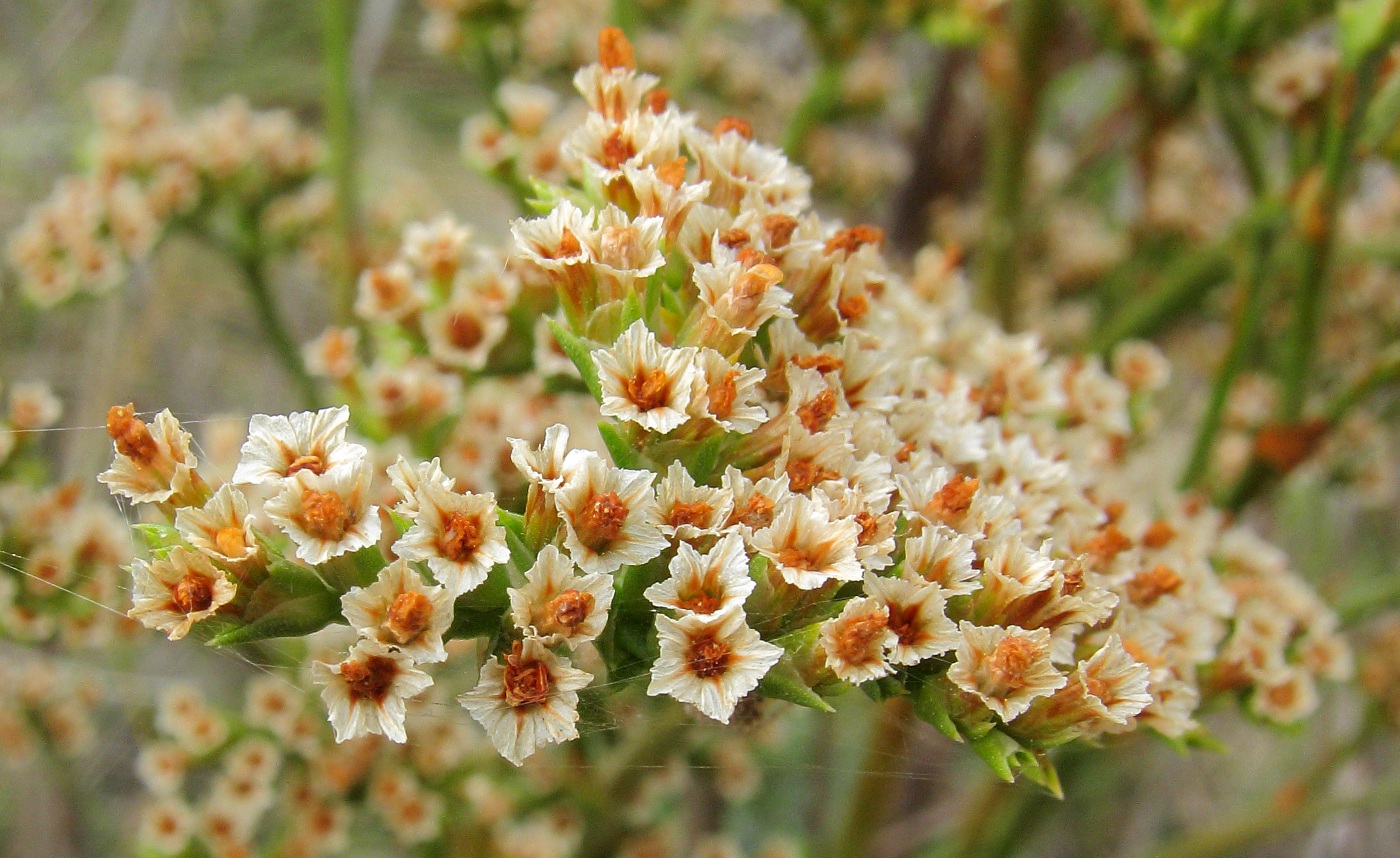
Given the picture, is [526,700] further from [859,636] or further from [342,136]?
[342,136]

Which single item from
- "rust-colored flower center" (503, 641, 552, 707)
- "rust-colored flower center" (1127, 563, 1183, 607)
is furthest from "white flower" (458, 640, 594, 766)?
"rust-colored flower center" (1127, 563, 1183, 607)

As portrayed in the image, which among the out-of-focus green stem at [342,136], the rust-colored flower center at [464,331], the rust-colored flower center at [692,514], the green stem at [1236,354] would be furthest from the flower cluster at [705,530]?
the out-of-focus green stem at [342,136]

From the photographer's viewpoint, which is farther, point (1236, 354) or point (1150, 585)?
point (1236, 354)

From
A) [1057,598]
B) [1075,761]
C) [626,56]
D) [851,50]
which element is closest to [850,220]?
[851,50]

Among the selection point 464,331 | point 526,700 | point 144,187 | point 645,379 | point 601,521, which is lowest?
point 526,700

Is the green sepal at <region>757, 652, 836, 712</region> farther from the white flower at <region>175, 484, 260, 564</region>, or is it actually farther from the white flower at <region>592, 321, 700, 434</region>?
the white flower at <region>175, 484, 260, 564</region>

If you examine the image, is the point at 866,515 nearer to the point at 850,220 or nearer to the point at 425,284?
the point at 425,284

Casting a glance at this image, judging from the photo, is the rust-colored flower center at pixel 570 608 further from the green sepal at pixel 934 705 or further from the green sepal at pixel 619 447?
the green sepal at pixel 934 705

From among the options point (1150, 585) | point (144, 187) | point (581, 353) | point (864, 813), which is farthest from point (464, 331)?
point (864, 813)
